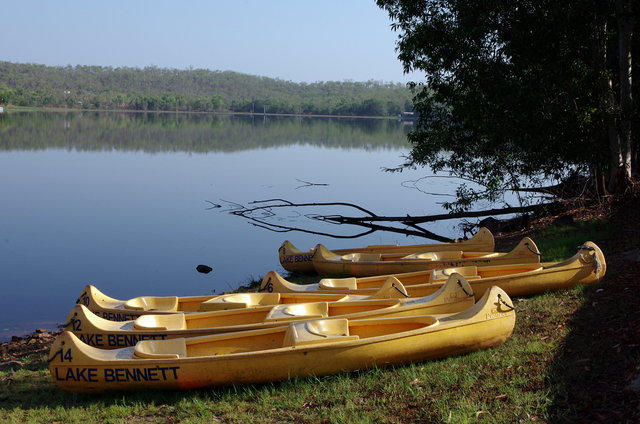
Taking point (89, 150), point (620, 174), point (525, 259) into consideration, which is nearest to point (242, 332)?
point (525, 259)

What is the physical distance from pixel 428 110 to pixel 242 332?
999 centimetres

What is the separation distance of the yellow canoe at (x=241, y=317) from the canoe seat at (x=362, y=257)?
423 cm

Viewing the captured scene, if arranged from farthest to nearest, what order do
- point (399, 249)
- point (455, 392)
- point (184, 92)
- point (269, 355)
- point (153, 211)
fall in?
point (184, 92)
point (153, 211)
point (399, 249)
point (269, 355)
point (455, 392)

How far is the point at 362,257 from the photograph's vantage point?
41.7 ft

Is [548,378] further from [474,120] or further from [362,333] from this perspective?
[474,120]

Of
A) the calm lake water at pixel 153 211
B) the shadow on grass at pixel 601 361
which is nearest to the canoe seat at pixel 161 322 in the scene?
the shadow on grass at pixel 601 361

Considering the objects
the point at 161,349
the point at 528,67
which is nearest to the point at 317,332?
the point at 161,349

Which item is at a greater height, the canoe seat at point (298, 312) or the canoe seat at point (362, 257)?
the canoe seat at point (298, 312)

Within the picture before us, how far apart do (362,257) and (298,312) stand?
481 centimetres

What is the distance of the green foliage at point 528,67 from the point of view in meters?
13.2

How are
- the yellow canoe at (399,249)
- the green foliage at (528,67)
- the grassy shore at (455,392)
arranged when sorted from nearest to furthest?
the grassy shore at (455,392), the yellow canoe at (399,249), the green foliage at (528,67)

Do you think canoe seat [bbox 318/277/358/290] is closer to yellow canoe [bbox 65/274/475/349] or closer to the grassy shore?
yellow canoe [bbox 65/274/475/349]

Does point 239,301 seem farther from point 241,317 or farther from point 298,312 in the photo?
point 298,312

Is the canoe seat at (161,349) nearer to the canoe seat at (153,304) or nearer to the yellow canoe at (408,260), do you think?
the canoe seat at (153,304)
